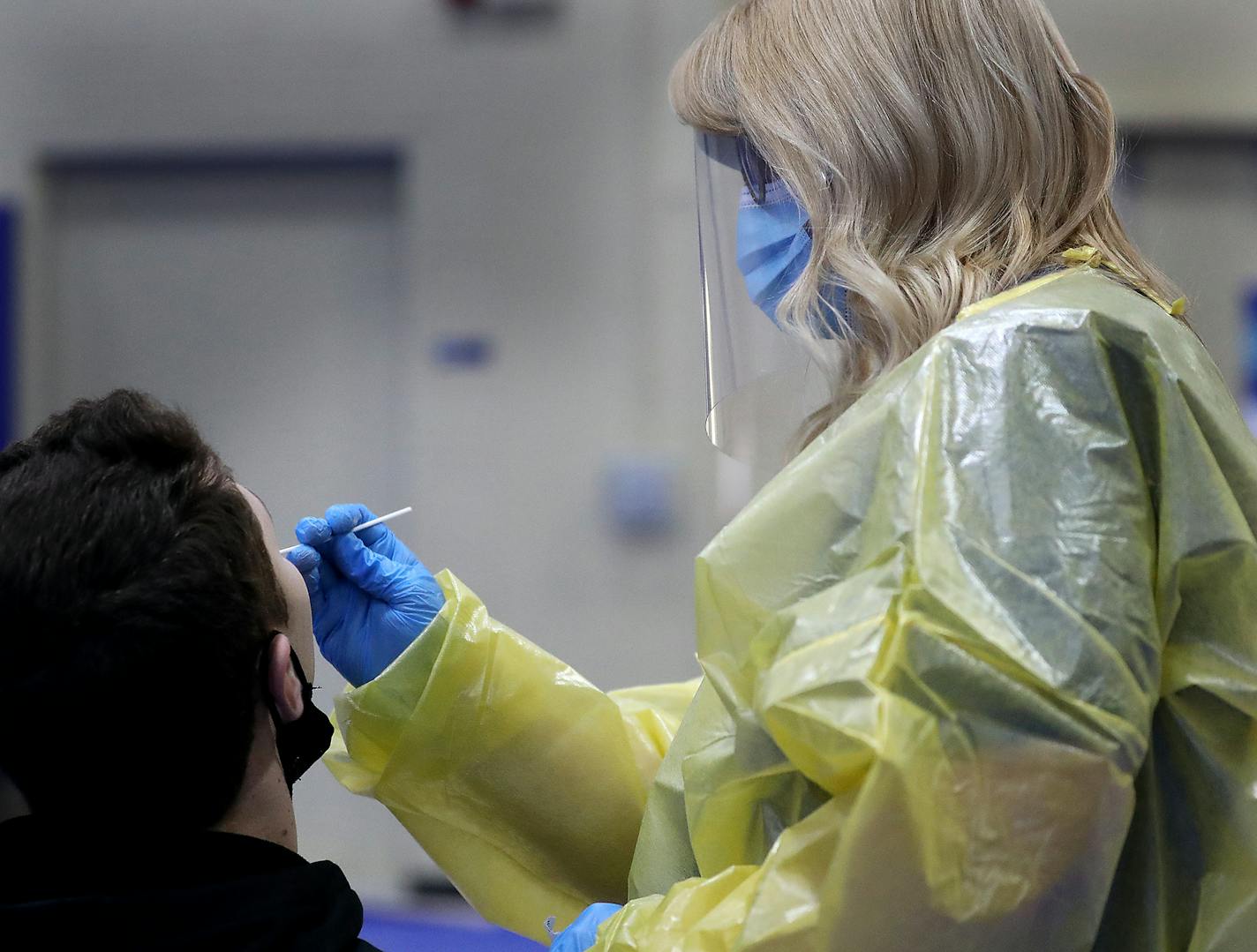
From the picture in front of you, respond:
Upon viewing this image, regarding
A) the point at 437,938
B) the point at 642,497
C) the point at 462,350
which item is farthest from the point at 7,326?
the point at 437,938

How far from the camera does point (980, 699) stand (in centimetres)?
79

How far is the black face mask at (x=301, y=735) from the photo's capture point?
1009mm

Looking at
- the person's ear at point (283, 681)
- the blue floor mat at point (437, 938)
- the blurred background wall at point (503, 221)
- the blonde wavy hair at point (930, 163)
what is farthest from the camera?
the blurred background wall at point (503, 221)

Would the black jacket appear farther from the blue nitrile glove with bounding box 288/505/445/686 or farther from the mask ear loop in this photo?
the blue nitrile glove with bounding box 288/505/445/686

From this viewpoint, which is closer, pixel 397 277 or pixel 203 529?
pixel 203 529

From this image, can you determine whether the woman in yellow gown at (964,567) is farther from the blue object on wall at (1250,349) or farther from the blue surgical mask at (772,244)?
the blue object on wall at (1250,349)

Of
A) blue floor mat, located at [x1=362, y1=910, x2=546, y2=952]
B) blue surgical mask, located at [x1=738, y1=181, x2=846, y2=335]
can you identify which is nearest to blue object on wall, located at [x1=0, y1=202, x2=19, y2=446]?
blue floor mat, located at [x1=362, y1=910, x2=546, y2=952]

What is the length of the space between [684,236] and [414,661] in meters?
2.10

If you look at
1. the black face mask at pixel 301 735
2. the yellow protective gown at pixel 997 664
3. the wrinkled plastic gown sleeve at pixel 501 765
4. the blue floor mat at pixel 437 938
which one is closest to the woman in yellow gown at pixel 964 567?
the yellow protective gown at pixel 997 664

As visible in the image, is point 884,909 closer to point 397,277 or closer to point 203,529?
point 203,529

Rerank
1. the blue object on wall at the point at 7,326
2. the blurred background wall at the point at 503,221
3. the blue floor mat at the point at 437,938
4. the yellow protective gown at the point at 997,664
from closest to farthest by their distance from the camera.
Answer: the yellow protective gown at the point at 997,664
the blue floor mat at the point at 437,938
the blurred background wall at the point at 503,221
the blue object on wall at the point at 7,326

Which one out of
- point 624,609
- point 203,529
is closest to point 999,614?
point 203,529

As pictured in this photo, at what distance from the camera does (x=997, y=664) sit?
31.1 inches

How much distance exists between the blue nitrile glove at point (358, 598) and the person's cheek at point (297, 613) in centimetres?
19
